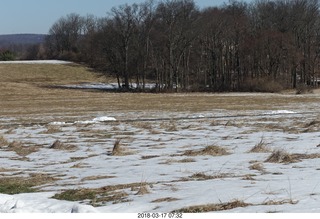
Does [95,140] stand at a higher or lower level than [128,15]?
lower

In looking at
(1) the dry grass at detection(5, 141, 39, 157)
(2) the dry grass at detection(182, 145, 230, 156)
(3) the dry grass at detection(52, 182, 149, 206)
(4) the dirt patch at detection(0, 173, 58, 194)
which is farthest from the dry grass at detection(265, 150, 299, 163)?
(1) the dry grass at detection(5, 141, 39, 157)

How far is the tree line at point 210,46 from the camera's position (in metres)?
77.0

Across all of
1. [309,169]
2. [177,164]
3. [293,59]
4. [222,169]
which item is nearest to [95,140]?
[177,164]

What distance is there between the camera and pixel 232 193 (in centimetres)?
793

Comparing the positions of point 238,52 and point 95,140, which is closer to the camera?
point 95,140

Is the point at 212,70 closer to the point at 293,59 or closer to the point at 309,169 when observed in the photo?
the point at 293,59

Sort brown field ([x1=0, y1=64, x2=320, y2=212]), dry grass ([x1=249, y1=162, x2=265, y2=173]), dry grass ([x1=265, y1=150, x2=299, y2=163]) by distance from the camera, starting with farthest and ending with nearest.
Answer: dry grass ([x1=265, y1=150, x2=299, y2=163])
dry grass ([x1=249, y1=162, x2=265, y2=173])
brown field ([x1=0, y1=64, x2=320, y2=212])

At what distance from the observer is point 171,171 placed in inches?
420

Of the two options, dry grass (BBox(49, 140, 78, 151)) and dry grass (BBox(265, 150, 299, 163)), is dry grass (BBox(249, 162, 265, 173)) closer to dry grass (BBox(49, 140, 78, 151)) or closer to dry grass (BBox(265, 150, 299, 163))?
dry grass (BBox(265, 150, 299, 163))

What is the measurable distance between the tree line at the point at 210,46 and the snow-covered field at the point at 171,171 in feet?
191

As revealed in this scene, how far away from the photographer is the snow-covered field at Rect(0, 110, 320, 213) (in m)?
7.52

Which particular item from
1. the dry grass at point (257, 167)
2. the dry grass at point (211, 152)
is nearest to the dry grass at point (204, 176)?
the dry grass at point (257, 167)

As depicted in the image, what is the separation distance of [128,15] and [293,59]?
82.0 ft

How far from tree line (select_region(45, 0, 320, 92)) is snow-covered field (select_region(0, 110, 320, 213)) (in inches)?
2297
